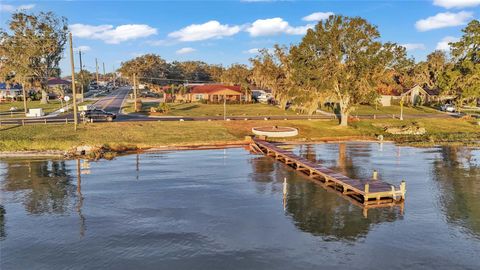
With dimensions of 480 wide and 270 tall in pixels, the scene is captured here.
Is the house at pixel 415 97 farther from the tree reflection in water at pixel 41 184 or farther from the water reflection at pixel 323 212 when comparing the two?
the tree reflection in water at pixel 41 184

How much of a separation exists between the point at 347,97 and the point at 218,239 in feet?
140

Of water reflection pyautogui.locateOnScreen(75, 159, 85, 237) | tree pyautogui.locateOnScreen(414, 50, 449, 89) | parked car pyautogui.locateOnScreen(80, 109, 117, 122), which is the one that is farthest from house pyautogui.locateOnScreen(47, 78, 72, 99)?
tree pyautogui.locateOnScreen(414, 50, 449, 89)

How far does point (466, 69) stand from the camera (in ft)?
230

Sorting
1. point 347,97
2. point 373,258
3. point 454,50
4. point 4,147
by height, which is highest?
point 454,50

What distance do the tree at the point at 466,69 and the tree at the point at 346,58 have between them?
19.2m

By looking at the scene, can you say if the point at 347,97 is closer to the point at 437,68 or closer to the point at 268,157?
the point at 268,157

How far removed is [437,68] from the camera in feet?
418

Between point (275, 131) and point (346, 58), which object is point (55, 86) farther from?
point (346, 58)

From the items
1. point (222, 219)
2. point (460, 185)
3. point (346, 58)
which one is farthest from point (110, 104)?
point (460, 185)

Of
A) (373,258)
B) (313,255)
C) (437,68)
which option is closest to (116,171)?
(313,255)

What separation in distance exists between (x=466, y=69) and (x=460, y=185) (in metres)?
46.7

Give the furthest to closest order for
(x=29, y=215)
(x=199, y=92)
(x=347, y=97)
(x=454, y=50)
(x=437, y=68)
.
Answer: (x=437, y=68)
(x=199, y=92)
(x=454, y=50)
(x=347, y=97)
(x=29, y=215)

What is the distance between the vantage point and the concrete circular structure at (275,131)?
54.6 metres

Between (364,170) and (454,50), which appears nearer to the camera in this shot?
(364,170)
